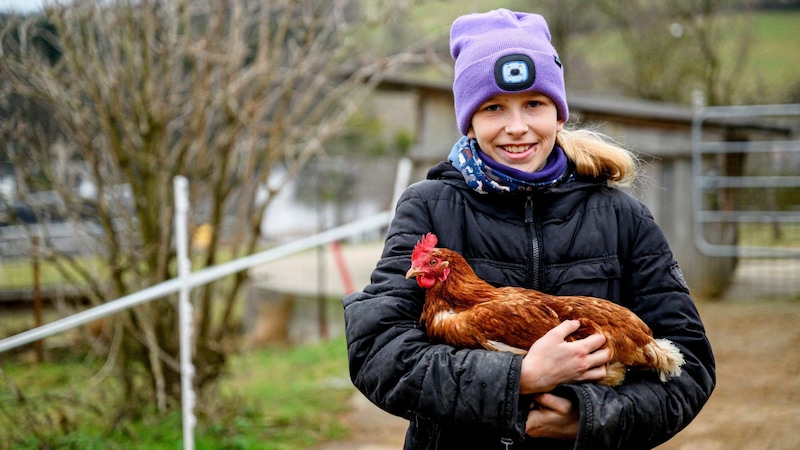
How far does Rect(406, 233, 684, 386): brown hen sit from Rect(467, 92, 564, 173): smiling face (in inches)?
12.1

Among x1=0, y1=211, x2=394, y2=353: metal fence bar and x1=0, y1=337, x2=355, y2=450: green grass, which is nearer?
x1=0, y1=211, x2=394, y2=353: metal fence bar

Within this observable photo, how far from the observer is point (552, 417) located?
1626mm

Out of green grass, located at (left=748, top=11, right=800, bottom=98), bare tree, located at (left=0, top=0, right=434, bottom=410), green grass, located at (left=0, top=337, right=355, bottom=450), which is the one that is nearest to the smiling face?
green grass, located at (left=0, top=337, right=355, bottom=450)

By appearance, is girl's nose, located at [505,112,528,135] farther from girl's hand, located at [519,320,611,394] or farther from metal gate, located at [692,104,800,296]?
metal gate, located at [692,104,800,296]

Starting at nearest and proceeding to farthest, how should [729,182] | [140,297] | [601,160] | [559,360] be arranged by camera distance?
[559,360] < [601,160] < [140,297] < [729,182]

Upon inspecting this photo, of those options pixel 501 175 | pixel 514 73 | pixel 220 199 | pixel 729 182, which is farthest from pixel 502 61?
pixel 729 182

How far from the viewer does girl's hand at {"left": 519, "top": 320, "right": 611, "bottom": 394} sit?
157 centimetres

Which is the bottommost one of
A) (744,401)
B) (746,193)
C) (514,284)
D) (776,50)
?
(744,401)

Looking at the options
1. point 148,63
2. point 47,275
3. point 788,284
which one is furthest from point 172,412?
point 788,284

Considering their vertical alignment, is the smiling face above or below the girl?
above

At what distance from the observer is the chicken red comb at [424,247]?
5.74 feet

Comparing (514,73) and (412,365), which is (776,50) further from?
(412,365)

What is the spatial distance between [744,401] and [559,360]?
4732mm

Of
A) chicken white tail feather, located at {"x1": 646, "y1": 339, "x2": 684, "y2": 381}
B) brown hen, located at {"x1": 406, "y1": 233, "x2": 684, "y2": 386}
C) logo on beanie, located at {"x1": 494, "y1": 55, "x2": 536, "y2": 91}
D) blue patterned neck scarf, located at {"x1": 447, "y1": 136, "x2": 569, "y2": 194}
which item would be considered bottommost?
chicken white tail feather, located at {"x1": 646, "y1": 339, "x2": 684, "y2": 381}
